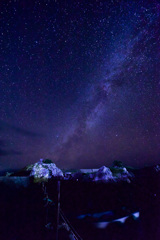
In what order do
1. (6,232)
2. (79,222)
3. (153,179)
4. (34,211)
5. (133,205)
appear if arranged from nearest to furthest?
(6,232) → (34,211) → (79,222) → (153,179) → (133,205)

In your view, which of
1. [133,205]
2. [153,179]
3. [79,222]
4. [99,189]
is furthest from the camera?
[99,189]

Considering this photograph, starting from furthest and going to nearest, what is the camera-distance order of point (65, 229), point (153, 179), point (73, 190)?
1. point (73, 190)
2. point (153, 179)
3. point (65, 229)

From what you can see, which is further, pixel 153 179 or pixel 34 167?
pixel 34 167

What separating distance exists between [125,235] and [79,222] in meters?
3.33

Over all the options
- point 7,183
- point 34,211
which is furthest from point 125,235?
point 7,183

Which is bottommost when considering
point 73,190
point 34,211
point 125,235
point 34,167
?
point 125,235

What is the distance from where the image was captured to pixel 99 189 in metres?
12.5

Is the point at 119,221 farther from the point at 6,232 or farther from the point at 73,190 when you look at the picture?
the point at 6,232

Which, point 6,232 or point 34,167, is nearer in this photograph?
point 6,232

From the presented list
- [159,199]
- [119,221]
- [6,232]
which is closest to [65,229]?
[6,232]

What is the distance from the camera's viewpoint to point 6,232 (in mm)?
7312

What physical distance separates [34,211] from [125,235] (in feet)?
20.4

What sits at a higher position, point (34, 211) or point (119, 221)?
point (34, 211)

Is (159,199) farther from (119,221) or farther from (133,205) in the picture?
(119,221)
